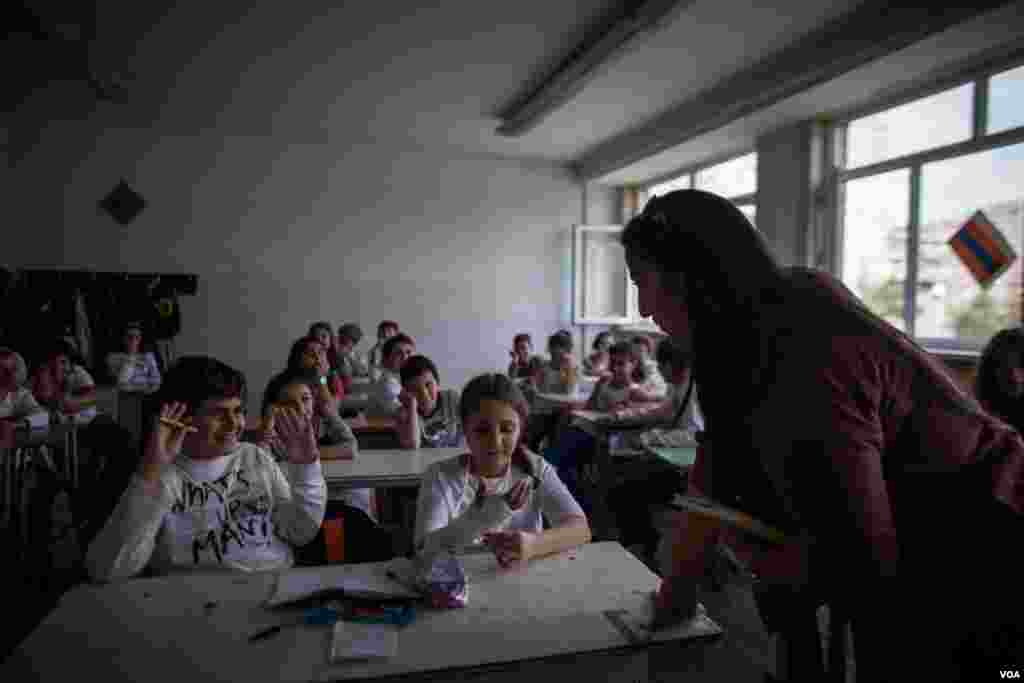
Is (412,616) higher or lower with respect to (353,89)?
lower

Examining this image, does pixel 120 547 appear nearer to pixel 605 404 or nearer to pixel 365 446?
pixel 365 446

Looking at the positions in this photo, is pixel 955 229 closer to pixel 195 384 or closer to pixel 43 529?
pixel 195 384

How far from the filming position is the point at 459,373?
26.3 ft

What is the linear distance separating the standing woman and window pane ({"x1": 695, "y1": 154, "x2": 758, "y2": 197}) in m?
5.75

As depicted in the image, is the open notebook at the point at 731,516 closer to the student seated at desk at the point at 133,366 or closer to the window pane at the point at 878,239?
the window pane at the point at 878,239


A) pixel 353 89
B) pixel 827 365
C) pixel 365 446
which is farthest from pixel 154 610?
pixel 353 89

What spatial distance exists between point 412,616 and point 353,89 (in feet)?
17.6

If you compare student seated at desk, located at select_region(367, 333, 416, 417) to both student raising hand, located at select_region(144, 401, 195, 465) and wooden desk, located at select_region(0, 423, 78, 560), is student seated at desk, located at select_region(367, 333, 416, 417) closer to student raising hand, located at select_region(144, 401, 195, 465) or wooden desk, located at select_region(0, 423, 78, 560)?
wooden desk, located at select_region(0, 423, 78, 560)

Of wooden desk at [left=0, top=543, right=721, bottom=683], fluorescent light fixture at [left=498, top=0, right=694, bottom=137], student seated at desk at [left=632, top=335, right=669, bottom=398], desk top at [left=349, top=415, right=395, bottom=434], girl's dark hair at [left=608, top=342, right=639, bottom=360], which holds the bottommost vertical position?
desk top at [left=349, top=415, right=395, bottom=434]

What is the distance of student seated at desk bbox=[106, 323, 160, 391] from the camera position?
5.73 meters

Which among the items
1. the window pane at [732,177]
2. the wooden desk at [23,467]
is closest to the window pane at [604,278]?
the window pane at [732,177]

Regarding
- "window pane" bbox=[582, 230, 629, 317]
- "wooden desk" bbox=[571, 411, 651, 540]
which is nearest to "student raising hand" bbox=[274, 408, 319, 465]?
"wooden desk" bbox=[571, 411, 651, 540]

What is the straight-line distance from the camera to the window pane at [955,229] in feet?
13.4

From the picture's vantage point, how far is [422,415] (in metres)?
3.43
